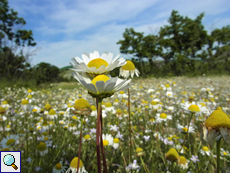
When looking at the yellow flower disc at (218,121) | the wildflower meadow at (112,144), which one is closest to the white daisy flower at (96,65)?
the wildflower meadow at (112,144)

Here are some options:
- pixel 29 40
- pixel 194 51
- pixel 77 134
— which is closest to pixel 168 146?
pixel 77 134

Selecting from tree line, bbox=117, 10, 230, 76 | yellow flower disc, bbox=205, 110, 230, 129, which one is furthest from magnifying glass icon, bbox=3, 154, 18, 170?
tree line, bbox=117, 10, 230, 76

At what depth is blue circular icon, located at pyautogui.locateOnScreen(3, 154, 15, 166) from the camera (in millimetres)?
1010

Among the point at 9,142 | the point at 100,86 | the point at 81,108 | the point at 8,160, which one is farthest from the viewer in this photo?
the point at 9,142

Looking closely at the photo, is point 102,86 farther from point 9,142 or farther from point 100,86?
point 9,142

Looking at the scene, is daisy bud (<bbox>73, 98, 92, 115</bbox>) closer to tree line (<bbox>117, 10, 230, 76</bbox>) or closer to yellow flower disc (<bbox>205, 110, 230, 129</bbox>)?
yellow flower disc (<bbox>205, 110, 230, 129</bbox>)

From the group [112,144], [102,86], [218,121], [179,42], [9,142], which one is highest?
[179,42]

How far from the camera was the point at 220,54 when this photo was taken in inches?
913

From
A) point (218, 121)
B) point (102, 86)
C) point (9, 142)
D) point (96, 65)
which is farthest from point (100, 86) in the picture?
point (9, 142)

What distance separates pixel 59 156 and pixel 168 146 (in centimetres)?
111

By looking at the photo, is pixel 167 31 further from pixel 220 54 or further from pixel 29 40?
pixel 29 40

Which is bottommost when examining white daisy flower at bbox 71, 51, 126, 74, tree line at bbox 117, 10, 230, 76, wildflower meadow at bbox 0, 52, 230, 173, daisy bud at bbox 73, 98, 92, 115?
wildflower meadow at bbox 0, 52, 230, 173

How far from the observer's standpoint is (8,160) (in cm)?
103

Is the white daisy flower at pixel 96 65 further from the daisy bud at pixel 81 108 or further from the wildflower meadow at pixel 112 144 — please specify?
the daisy bud at pixel 81 108
